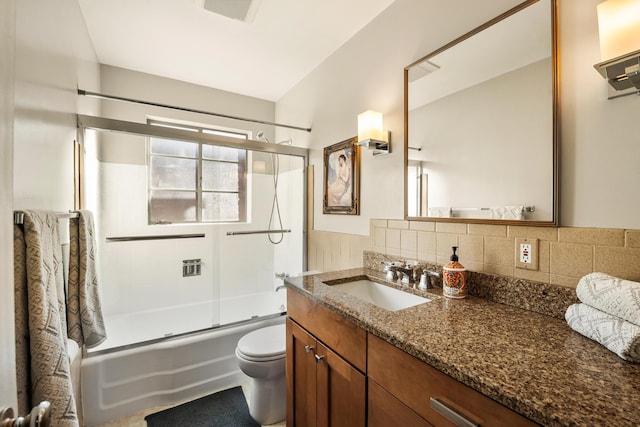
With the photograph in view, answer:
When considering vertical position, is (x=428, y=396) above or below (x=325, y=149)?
below

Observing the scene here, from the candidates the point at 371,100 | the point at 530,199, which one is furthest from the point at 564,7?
the point at 371,100

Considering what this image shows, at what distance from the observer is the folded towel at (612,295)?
678mm

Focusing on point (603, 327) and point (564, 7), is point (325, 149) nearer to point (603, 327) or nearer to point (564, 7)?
point (564, 7)

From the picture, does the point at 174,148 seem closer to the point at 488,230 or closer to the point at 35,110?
the point at 35,110

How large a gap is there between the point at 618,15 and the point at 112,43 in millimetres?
2853

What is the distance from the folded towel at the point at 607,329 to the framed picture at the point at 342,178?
4.11 feet

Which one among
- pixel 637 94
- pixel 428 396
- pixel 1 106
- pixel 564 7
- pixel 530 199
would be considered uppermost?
pixel 564 7

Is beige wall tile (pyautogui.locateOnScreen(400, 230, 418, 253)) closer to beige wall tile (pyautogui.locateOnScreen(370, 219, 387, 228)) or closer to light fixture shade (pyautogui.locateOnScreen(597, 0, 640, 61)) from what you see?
beige wall tile (pyautogui.locateOnScreen(370, 219, 387, 228))

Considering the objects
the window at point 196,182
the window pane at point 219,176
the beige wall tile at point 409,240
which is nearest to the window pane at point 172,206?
the window at point 196,182

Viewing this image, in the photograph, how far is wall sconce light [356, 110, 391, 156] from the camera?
5.47ft

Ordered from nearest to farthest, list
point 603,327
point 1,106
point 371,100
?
1. point 1,106
2. point 603,327
3. point 371,100

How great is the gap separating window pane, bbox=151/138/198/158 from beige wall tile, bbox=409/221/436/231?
1.94m

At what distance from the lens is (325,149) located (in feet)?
7.50

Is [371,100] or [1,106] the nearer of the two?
[1,106]
